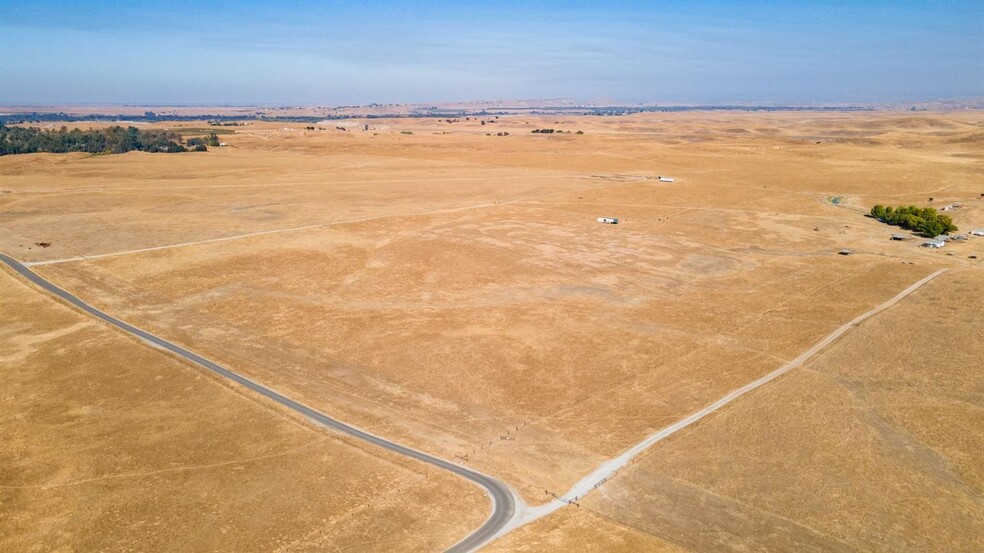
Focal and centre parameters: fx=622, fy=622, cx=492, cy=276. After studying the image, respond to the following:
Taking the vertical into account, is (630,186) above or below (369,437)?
above

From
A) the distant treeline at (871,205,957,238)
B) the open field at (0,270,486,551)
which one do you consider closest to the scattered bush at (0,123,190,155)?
the open field at (0,270,486,551)

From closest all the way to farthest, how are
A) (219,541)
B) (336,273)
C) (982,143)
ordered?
(219,541), (336,273), (982,143)

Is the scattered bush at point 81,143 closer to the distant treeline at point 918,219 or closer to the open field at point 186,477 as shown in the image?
the open field at point 186,477

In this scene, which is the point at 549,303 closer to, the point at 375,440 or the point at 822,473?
the point at 375,440

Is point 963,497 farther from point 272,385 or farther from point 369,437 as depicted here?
point 272,385

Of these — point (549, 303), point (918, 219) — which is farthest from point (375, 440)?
point (918, 219)

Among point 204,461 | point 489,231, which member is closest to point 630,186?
point 489,231

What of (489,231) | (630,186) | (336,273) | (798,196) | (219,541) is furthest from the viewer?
(630,186)
